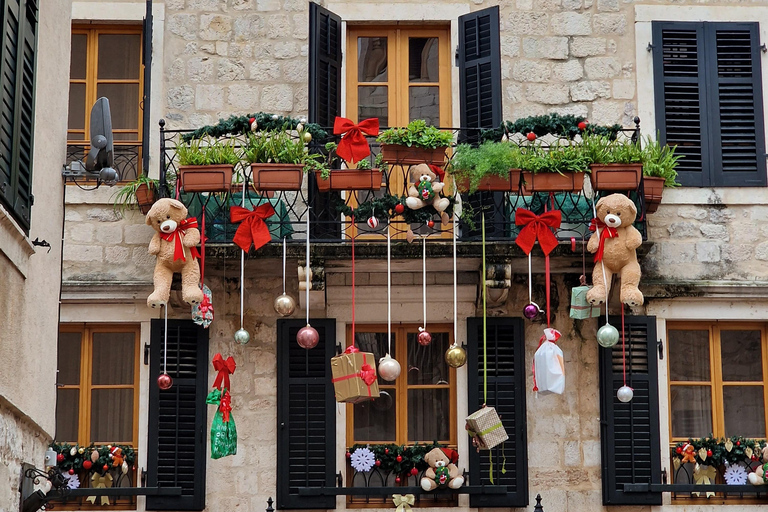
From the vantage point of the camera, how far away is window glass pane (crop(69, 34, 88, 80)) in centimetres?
1284

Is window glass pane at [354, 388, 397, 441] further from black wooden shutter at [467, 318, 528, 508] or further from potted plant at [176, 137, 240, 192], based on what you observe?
potted plant at [176, 137, 240, 192]

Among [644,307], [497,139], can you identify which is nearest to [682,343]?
[644,307]

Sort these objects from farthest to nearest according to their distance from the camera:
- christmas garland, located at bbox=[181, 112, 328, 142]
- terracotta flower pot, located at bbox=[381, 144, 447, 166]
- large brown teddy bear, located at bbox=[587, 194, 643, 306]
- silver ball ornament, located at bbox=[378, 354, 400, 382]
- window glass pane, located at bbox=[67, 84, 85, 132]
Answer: window glass pane, located at bbox=[67, 84, 85, 132], christmas garland, located at bbox=[181, 112, 328, 142], terracotta flower pot, located at bbox=[381, 144, 447, 166], large brown teddy bear, located at bbox=[587, 194, 643, 306], silver ball ornament, located at bbox=[378, 354, 400, 382]

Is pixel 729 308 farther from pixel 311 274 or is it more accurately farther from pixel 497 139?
pixel 311 274

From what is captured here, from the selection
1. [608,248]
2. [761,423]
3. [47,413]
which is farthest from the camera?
[761,423]

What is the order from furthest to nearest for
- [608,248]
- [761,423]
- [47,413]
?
[761,423], [608,248], [47,413]

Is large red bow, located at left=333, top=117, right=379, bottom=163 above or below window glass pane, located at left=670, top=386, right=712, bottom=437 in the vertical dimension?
above

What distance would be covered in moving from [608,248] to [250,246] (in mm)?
2694

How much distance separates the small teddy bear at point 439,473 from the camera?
11766 millimetres

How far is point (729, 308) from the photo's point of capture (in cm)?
1236

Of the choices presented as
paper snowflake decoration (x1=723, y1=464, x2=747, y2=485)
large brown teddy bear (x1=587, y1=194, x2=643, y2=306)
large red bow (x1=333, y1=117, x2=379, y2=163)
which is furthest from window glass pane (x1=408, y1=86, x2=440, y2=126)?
paper snowflake decoration (x1=723, y1=464, x2=747, y2=485)

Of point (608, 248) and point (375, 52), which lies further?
point (375, 52)

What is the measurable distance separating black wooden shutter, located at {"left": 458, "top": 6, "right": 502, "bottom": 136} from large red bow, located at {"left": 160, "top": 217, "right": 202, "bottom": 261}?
8.07ft

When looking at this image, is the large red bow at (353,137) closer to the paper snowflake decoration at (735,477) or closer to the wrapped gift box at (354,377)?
the wrapped gift box at (354,377)
